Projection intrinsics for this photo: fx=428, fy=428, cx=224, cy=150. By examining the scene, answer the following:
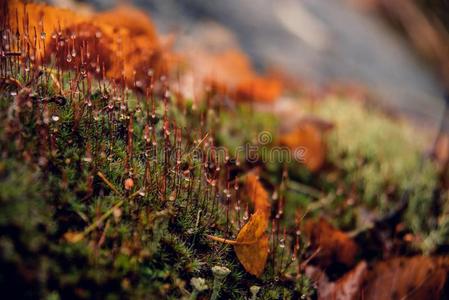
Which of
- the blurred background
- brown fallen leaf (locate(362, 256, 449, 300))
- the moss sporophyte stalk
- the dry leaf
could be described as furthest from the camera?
the blurred background

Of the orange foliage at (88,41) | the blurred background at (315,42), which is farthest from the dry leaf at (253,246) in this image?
the blurred background at (315,42)

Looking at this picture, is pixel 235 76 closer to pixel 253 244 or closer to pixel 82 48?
pixel 82 48

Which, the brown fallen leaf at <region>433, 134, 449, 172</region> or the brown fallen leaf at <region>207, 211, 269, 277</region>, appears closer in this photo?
the brown fallen leaf at <region>207, 211, 269, 277</region>

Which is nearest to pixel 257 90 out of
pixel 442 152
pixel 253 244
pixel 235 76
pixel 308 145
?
pixel 235 76

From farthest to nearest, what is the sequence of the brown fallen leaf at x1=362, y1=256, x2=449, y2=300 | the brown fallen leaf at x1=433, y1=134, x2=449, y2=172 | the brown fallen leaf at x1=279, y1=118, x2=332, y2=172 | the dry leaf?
the brown fallen leaf at x1=433, y1=134, x2=449, y2=172
the brown fallen leaf at x1=279, y1=118, x2=332, y2=172
the brown fallen leaf at x1=362, y1=256, x2=449, y2=300
the dry leaf

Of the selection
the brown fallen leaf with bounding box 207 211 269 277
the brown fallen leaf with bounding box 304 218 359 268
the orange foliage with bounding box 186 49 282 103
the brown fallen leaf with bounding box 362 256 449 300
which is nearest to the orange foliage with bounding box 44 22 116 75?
the brown fallen leaf with bounding box 207 211 269 277

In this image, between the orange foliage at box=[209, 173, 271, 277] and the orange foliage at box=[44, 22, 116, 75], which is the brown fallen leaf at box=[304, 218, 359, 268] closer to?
the orange foliage at box=[209, 173, 271, 277]
